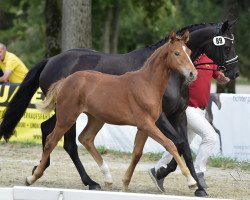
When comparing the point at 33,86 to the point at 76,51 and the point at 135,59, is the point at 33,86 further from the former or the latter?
the point at 135,59

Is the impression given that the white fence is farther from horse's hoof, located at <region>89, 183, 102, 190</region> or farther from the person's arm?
the person's arm

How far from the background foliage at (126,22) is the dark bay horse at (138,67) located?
43.3ft

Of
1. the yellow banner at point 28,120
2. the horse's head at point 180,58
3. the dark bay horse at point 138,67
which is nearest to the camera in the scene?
the horse's head at point 180,58

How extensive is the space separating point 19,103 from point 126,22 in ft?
126

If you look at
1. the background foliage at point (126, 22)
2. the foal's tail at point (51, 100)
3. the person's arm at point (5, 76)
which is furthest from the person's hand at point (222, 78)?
the background foliage at point (126, 22)

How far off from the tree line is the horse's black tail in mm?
5521

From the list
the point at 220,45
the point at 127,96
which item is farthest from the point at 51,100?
the point at 220,45

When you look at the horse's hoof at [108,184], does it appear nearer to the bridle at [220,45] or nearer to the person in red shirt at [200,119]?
the person in red shirt at [200,119]

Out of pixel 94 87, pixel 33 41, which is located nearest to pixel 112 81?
pixel 94 87

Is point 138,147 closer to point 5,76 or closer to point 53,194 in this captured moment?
point 53,194

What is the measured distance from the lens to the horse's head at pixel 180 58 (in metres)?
8.15

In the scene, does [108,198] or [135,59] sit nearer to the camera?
[108,198]

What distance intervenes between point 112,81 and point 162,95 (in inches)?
23.3

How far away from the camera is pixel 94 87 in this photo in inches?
345
